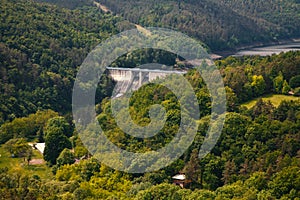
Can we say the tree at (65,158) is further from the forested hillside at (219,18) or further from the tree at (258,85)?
the forested hillside at (219,18)

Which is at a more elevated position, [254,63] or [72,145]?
[254,63]

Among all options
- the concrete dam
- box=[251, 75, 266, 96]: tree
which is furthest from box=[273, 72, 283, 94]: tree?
the concrete dam

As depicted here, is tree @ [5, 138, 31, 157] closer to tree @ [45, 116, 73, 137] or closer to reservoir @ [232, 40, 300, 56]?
tree @ [45, 116, 73, 137]

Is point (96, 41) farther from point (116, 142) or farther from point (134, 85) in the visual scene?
point (116, 142)

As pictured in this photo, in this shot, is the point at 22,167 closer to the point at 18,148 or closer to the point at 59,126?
the point at 18,148

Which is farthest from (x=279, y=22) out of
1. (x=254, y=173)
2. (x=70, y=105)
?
(x=254, y=173)

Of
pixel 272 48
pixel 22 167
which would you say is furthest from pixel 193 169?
pixel 272 48

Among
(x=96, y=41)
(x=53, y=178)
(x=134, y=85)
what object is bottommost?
(x=53, y=178)
